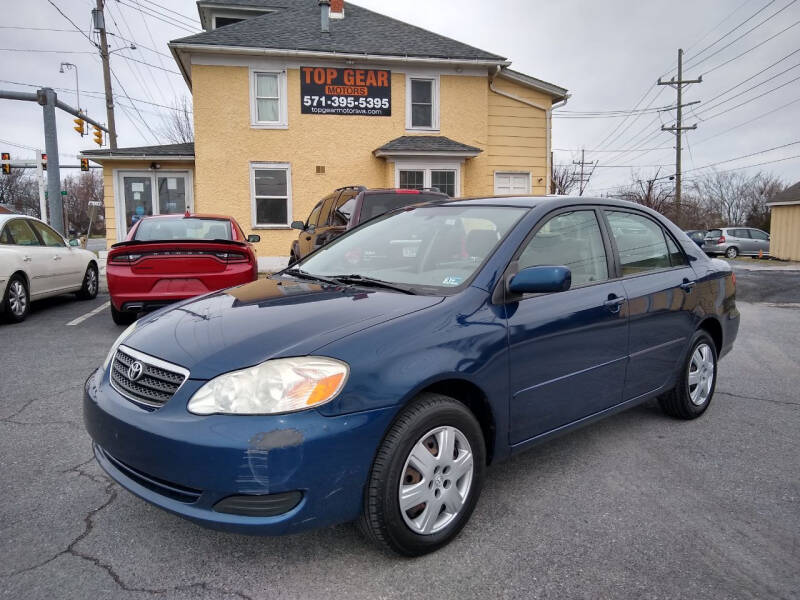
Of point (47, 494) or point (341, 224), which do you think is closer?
point (47, 494)

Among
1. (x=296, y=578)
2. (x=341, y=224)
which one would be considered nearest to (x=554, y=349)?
(x=296, y=578)

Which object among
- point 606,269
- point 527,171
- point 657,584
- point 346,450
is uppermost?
point 527,171

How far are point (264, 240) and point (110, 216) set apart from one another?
4223mm

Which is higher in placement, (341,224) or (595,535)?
(341,224)

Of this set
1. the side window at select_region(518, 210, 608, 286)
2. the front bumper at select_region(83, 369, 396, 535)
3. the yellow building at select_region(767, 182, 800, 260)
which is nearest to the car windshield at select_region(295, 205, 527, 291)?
the side window at select_region(518, 210, 608, 286)

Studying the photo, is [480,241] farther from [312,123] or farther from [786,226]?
[786,226]

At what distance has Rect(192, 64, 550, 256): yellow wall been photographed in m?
14.6

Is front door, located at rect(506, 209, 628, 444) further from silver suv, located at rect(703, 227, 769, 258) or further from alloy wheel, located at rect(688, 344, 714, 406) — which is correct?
silver suv, located at rect(703, 227, 769, 258)

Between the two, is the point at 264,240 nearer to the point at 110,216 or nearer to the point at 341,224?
the point at 110,216

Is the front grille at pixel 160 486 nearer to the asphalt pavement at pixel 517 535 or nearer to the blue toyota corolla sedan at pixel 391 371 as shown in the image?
the blue toyota corolla sedan at pixel 391 371

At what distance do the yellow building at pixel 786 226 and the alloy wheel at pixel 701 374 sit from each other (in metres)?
23.7

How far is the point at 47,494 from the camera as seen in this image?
9.75ft

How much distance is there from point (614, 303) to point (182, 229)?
20.4ft

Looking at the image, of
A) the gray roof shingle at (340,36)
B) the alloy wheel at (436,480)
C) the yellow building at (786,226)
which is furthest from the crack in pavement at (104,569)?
the yellow building at (786,226)
